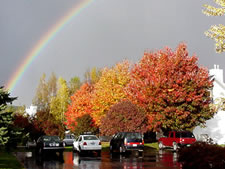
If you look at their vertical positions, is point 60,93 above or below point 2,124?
above

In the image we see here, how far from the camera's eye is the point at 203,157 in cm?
1473

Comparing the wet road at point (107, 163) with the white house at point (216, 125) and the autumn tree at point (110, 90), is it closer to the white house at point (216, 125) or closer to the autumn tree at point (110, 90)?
the white house at point (216, 125)

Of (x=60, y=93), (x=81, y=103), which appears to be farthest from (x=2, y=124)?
(x=60, y=93)

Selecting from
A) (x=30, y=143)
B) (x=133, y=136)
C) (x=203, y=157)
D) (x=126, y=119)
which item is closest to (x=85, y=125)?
(x=30, y=143)

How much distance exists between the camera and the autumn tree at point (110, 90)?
52.4 meters

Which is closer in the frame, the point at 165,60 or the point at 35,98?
the point at 165,60

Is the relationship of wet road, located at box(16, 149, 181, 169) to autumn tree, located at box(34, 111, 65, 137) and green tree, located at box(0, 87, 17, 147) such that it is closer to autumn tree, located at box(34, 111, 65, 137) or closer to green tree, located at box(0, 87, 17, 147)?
green tree, located at box(0, 87, 17, 147)

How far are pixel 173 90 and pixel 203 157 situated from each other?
2244 centimetres

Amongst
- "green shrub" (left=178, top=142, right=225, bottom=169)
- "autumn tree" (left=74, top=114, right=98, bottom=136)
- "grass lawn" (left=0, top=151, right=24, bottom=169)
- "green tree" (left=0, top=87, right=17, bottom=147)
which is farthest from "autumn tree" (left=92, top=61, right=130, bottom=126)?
"green shrub" (left=178, top=142, right=225, bottom=169)

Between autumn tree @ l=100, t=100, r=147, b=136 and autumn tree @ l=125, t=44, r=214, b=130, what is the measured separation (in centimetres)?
71

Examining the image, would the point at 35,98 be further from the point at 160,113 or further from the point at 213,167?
the point at 213,167

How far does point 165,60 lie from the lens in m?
38.7

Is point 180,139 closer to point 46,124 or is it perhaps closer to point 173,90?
point 173,90

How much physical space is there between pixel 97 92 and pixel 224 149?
39.9 meters
